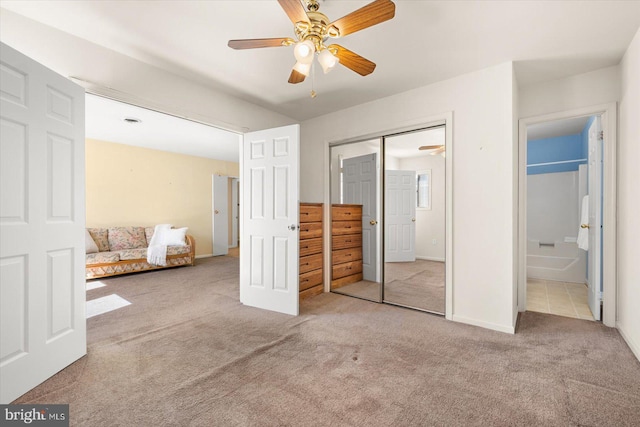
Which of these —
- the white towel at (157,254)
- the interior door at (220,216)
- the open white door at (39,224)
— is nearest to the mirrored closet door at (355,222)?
the open white door at (39,224)

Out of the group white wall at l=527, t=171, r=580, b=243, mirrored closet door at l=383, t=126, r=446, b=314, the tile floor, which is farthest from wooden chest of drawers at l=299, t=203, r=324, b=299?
white wall at l=527, t=171, r=580, b=243

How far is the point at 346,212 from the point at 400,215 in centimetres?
78

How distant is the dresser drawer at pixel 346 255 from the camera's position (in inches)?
158

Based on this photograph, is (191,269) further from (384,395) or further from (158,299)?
(384,395)

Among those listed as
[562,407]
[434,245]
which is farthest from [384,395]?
[434,245]

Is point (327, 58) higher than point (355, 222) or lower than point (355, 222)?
higher

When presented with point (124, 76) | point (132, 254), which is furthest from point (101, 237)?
point (124, 76)

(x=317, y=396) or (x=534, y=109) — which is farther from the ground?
(x=534, y=109)

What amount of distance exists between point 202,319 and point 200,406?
143cm

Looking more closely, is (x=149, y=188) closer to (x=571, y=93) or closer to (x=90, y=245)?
(x=90, y=245)

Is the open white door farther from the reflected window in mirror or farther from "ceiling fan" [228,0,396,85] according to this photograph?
the reflected window in mirror

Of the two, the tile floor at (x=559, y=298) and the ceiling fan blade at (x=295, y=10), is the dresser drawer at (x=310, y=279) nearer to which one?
the tile floor at (x=559, y=298)

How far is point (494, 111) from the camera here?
263cm

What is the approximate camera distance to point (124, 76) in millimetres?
2463
